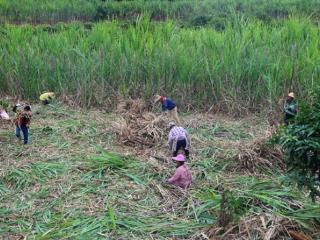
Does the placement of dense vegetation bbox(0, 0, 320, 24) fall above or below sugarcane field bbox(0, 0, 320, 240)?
below

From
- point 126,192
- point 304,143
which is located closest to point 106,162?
point 126,192

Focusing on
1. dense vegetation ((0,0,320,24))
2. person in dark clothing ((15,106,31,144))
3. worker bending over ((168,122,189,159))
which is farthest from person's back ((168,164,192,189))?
dense vegetation ((0,0,320,24))

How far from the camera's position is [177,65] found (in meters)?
6.42

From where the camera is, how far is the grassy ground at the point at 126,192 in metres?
3.45

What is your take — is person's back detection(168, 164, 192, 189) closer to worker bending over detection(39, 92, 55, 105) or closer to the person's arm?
the person's arm

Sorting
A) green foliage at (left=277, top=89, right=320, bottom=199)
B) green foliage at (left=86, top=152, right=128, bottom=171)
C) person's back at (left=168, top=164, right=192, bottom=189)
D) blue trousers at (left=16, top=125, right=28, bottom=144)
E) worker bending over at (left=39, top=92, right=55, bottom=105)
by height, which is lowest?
worker bending over at (left=39, top=92, right=55, bottom=105)

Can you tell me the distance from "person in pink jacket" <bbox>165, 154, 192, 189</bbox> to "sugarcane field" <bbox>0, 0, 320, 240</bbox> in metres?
0.01

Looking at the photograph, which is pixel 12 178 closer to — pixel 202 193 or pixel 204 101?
pixel 202 193

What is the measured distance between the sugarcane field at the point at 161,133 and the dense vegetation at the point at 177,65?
0.7 inches

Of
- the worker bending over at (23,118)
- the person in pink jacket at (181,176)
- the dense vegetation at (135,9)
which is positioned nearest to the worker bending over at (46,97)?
the worker bending over at (23,118)

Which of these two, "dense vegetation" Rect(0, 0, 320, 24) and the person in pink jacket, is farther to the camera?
"dense vegetation" Rect(0, 0, 320, 24)

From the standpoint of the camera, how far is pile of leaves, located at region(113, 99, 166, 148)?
514 centimetres

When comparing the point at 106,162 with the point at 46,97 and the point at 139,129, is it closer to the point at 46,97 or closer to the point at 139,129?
the point at 139,129

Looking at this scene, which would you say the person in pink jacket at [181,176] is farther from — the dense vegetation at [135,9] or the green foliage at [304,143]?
the dense vegetation at [135,9]
